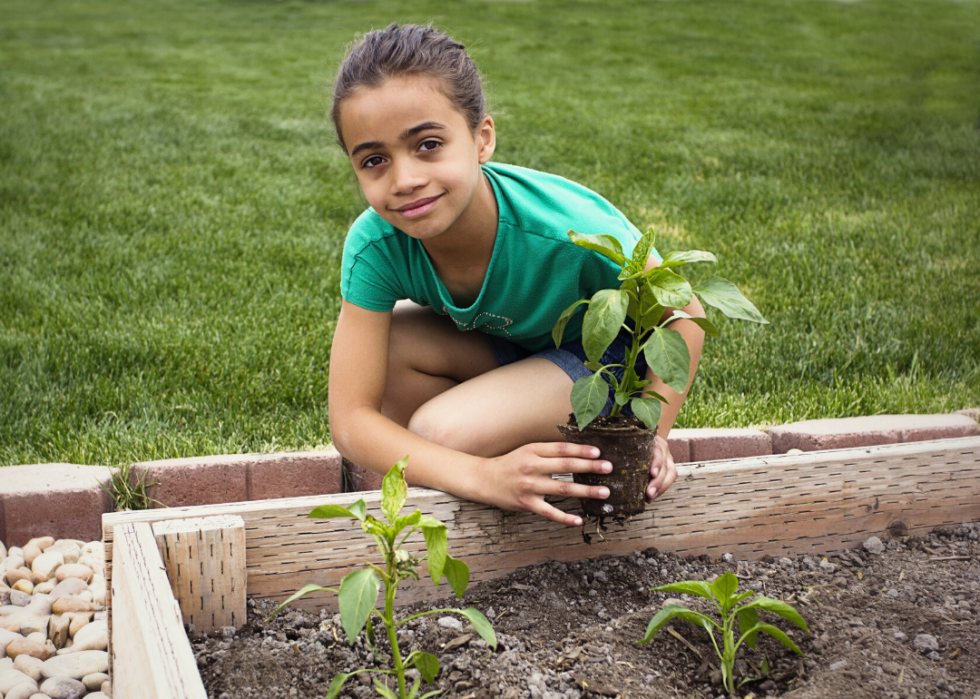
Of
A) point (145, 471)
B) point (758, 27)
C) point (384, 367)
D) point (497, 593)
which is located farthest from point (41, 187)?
Answer: point (758, 27)

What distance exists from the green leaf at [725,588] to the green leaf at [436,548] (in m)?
0.46

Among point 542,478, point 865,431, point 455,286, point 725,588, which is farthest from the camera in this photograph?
point 865,431

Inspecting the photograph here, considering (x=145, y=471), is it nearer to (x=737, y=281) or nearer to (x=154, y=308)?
(x=154, y=308)

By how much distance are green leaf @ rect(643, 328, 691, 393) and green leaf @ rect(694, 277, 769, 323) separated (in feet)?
0.29

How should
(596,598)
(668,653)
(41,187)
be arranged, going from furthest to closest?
(41,187) → (596,598) → (668,653)

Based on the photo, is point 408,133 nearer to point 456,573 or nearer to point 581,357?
point 581,357

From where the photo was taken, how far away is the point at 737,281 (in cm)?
391

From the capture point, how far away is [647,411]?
154 cm

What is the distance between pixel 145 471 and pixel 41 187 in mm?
3955

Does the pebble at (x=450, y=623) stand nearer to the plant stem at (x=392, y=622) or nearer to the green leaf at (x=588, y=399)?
the plant stem at (x=392, y=622)

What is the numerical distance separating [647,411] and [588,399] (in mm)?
108

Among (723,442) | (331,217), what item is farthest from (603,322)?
(331,217)

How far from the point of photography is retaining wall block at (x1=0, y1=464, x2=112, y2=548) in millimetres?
2094

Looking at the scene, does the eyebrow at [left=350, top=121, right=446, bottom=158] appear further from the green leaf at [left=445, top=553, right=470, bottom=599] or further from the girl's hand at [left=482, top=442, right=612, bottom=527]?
the green leaf at [left=445, top=553, right=470, bottom=599]
